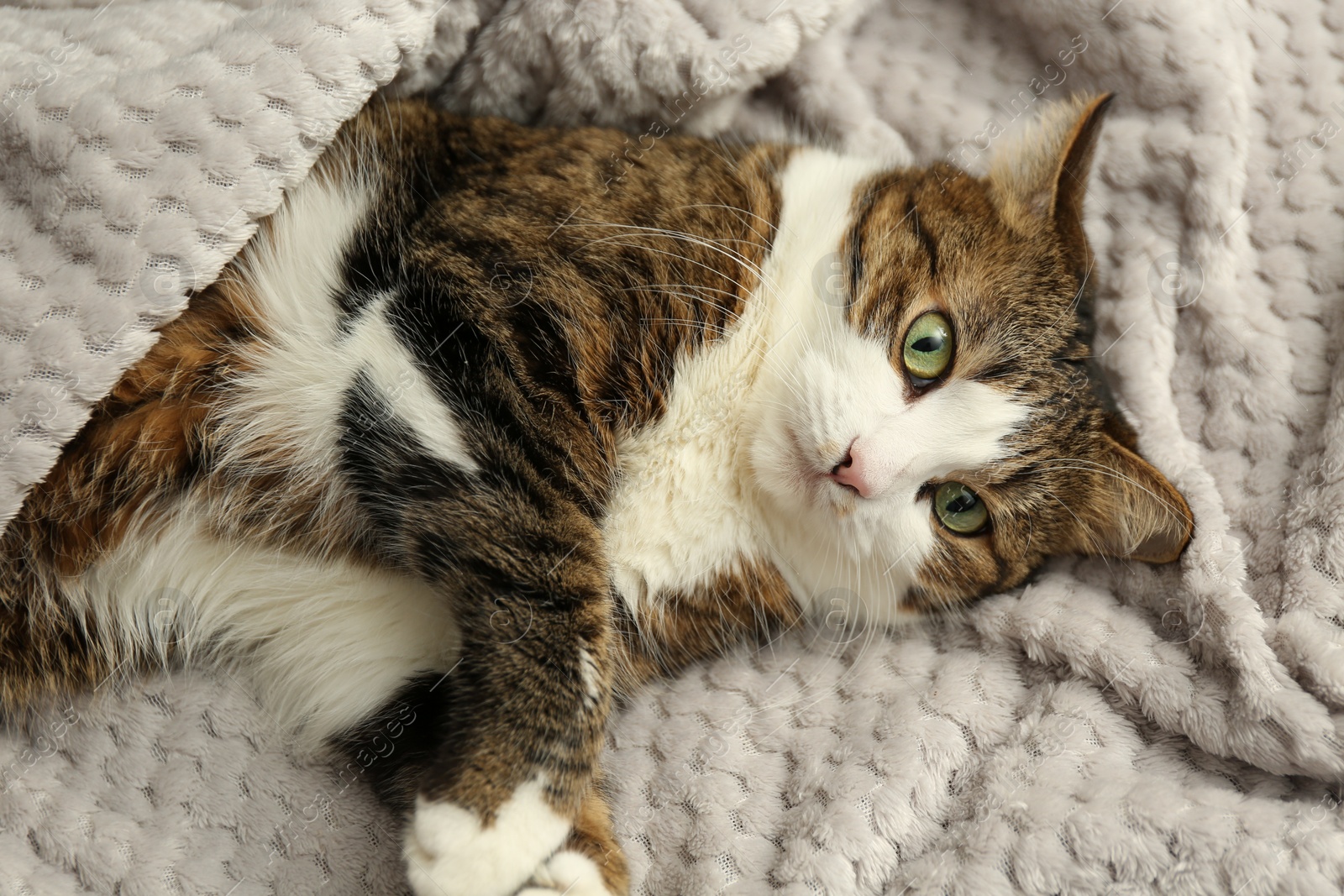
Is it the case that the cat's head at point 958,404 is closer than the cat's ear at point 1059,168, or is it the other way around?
the cat's head at point 958,404

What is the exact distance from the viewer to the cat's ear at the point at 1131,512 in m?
1.23

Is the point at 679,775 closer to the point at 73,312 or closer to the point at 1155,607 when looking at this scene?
the point at 1155,607

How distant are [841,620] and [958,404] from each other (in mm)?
399

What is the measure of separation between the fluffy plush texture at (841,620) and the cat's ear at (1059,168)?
0.65 ft

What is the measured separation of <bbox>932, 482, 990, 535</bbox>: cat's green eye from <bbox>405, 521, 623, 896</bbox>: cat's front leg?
517 millimetres

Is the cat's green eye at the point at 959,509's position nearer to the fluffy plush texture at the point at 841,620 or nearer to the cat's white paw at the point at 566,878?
the fluffy plush texture at the point at 841,620

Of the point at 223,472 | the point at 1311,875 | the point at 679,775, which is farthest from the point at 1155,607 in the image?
the point at 223,472

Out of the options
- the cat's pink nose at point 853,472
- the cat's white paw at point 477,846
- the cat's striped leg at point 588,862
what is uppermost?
the cat's pink nose at point 853,472

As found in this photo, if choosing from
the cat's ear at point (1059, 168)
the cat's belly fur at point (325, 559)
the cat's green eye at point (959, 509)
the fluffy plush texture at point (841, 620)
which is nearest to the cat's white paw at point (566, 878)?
the fluffy plush texture at point (841, 620)

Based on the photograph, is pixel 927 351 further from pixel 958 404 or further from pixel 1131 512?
pixel 1131 512

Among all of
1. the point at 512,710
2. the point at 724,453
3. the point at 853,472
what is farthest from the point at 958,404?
the point at 512,710

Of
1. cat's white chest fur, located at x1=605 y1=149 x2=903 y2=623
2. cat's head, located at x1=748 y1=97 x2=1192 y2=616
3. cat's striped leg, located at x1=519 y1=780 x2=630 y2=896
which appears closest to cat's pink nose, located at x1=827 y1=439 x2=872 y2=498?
cat's head, located at x1=748 y1=97 x2=1192 y2=616

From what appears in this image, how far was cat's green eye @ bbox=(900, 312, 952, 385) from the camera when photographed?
3.90 ft

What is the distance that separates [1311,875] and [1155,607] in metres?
0.39
